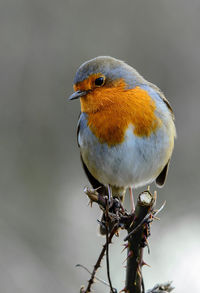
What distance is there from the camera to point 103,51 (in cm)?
673

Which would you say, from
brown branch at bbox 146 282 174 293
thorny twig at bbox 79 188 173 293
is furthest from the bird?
brown branch at bbox 146 282 174 293

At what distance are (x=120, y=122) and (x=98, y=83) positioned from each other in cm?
38

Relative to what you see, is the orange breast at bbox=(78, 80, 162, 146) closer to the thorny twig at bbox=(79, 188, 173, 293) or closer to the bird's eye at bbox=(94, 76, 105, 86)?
the bird's eye at bbox=(94, 76, 105, 86)

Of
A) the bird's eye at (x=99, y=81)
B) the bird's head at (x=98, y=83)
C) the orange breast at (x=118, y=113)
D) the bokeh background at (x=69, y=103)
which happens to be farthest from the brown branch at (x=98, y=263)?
the bokeh background at (x=69, y=103)

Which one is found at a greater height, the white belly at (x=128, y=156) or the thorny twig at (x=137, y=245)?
the white belly at (x=128, y=156)

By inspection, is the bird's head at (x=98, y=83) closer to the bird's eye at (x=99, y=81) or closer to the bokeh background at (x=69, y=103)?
the bird's eye at (x=99, y=81)

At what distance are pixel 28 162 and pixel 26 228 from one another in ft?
3.58

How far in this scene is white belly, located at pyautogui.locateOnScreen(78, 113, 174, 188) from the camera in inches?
140

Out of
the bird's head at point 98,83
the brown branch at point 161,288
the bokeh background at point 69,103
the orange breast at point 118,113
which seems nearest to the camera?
the brown branch at point 161,288

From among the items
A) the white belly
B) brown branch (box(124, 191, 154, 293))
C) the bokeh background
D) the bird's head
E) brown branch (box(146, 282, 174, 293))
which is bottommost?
brown branch (box(146, 282, 174, 293))

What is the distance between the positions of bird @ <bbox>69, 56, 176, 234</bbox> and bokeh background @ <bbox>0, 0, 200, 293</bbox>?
1807 millimetres

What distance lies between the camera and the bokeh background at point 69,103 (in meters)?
5.69

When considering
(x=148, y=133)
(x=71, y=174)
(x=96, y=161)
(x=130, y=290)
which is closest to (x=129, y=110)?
(x=148, y=133)

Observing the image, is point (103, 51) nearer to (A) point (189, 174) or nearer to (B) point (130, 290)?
(A) point (189, 174)
